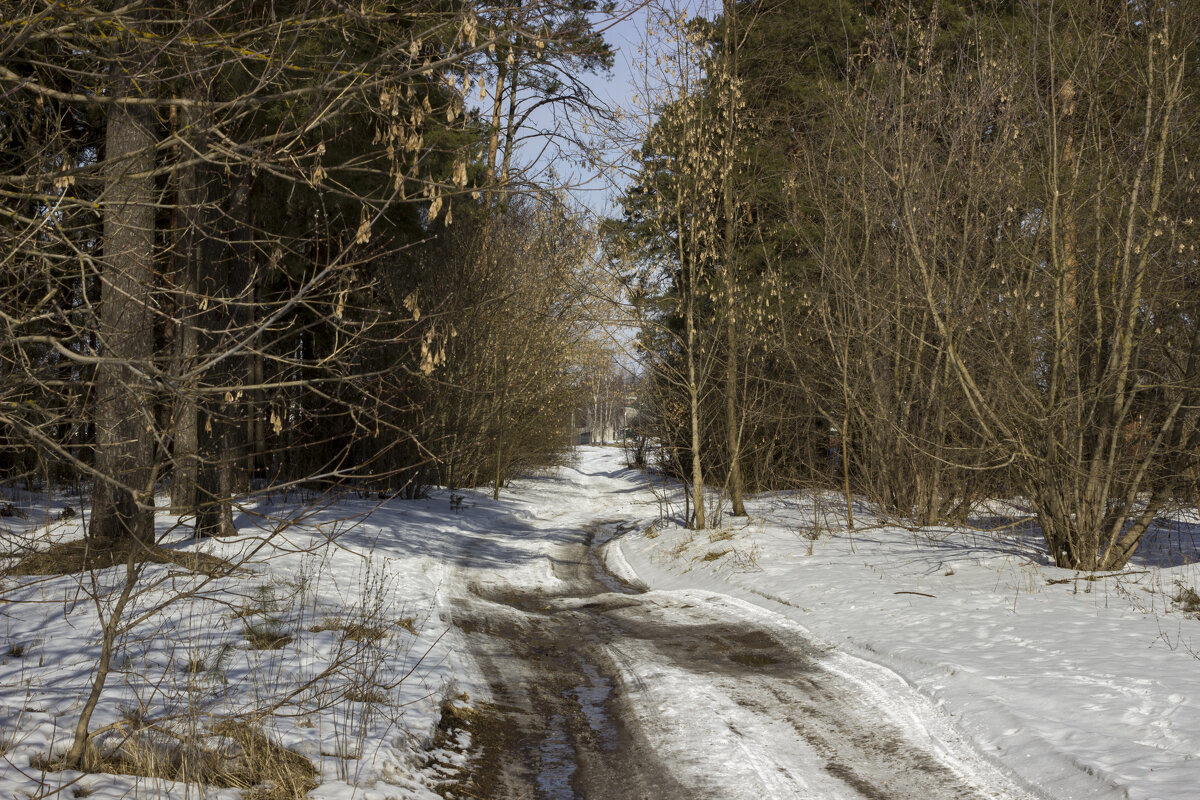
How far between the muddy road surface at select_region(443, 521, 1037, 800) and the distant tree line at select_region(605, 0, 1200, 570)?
4.23 m

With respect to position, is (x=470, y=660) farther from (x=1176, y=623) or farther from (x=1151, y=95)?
(x=1151, y=95)

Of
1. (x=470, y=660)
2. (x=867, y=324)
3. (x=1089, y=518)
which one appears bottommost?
(x=470, y=660)

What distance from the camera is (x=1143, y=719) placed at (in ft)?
19.4

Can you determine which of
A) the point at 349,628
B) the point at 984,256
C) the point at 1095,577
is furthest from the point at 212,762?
the point at 984,256

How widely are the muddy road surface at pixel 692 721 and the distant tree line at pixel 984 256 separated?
4227 mm

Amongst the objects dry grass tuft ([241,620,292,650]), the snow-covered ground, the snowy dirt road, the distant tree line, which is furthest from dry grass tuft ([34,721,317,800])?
the distant tree line

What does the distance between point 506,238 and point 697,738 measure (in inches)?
741

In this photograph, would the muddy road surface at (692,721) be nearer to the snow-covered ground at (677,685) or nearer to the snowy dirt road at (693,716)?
the snowy dirt road at (693,716)

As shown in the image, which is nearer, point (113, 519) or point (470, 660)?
point (470, 660)

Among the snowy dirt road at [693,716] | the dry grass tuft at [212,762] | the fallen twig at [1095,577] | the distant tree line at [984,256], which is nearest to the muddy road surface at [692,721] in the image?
the snowy dirt road at [693,716]

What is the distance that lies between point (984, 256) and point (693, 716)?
404 inches

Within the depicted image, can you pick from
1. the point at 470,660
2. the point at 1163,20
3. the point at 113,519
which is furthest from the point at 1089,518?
the point at 113,519

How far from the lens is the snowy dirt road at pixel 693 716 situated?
538 centimetres

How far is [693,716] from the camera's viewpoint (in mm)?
6582
